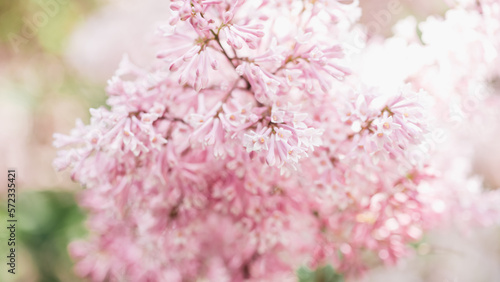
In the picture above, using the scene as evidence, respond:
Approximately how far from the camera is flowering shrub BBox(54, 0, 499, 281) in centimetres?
51

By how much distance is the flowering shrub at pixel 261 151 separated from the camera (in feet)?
1.68

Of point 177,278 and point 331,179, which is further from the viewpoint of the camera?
point 177,278

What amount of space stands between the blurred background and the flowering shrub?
0.34 metres

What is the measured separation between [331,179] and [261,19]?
22 centimetres

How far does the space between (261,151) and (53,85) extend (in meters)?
0.87

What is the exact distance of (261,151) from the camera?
1.66ft

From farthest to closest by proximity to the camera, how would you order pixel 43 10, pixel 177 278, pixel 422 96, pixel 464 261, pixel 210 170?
pixel 464 261
pixel 43 10
pixel 177 278
pixel 210 170
pixel 422 96

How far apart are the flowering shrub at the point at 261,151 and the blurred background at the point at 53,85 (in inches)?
13.4

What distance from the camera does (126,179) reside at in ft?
1.95

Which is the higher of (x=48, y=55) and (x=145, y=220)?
(x=48, y=55)

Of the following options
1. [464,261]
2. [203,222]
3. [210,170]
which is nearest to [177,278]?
[203,222]

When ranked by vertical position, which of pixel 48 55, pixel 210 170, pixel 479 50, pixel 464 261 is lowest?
pixel 464 261

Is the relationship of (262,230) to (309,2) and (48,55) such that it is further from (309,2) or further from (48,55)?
(48,55)

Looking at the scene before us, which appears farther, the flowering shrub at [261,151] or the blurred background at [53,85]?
the blurred background at [53,85]
